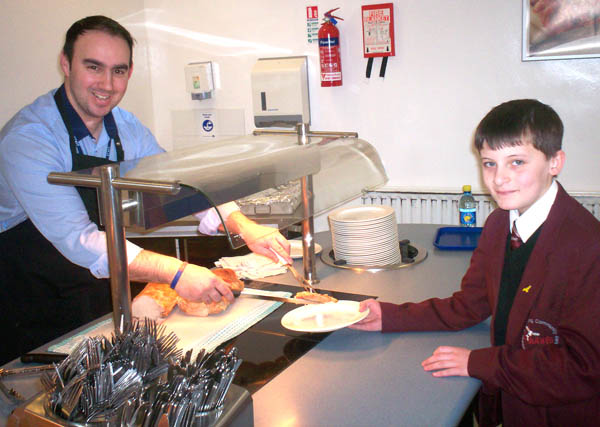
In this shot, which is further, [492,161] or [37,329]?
[37,329]

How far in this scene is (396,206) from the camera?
3811mm

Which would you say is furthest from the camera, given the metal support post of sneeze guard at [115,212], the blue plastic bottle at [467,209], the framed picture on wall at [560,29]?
the framed picture on wall at [560,29]

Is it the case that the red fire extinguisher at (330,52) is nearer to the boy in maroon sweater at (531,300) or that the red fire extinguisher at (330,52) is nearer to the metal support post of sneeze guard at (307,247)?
the metal support post of sneeze guard at (307,247)

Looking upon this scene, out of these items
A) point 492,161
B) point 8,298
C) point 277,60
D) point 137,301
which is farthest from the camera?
point 277,60

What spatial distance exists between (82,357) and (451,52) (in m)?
3.00

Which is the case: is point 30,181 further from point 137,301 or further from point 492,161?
point 492,161

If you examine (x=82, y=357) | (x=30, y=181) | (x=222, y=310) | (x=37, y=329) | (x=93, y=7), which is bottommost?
(x=37, y=329)

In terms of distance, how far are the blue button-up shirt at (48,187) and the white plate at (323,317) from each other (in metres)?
0.48

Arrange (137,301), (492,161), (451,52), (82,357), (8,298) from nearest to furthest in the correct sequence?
(82,357) → (492,161) → (137,301) → (8,298) → (451,52)

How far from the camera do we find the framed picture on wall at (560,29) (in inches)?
122

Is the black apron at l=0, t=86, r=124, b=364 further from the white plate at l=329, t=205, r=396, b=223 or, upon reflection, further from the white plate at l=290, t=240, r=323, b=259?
the white plate at l=329, t=205, r=396, b=223

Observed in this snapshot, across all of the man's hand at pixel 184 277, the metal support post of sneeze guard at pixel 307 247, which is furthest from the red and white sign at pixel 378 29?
the man's hand at pixel 184 277

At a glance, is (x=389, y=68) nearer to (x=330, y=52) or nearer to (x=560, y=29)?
(x=330, y=52)

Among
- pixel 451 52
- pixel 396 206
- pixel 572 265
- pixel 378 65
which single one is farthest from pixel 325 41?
pixel 572 265
